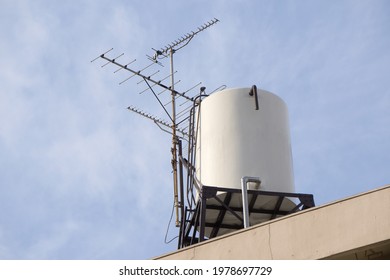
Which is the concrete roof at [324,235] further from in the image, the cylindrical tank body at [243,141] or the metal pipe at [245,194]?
the cylindrical tank body at [243,141]

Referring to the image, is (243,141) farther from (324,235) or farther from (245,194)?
(324,235)

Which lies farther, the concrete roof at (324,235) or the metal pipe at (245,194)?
the metal pipe at (245,194)

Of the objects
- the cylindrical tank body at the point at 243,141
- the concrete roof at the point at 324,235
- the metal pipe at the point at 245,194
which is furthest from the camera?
the cylindrical tank body at the point at 243,141

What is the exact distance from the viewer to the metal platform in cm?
1672

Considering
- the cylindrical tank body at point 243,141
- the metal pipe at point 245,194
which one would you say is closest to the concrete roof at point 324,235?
the metal pipe at point 245,194

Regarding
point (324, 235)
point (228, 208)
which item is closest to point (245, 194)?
point (228, 208)

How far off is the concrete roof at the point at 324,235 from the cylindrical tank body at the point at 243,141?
13.6 feet

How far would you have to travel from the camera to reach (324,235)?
1188cm

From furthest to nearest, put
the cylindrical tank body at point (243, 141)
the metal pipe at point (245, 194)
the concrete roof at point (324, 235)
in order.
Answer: the cylindrical tank body at point (243, 141), the metal pipe at point (245, 194), the concrete roof at point (324, 235)

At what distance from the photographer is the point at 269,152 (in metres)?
17.1

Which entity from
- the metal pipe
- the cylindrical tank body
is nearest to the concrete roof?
the metal pipe

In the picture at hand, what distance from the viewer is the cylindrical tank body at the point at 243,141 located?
16891mm

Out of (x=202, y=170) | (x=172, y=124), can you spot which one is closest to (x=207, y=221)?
(x=202, y=170)
